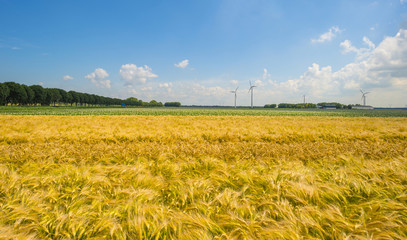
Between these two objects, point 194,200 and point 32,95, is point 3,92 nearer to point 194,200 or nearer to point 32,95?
point 32,95

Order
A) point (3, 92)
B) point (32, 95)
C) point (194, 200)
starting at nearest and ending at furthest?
point (194, 200) < point (3, 92) < point (32, 95)

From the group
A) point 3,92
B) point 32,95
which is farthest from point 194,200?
point 32,95

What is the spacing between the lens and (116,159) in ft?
13.8

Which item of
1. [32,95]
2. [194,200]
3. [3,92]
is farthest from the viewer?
[32,95]

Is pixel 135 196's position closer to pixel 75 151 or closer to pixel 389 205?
pixel 75 151

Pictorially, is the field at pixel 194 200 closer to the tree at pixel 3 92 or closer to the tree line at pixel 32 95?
the tree at pixel 3 92

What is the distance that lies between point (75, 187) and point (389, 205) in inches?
175

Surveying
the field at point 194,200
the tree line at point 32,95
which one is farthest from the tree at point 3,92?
the field at point 194,200

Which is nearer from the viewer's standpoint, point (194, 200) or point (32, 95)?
point (194, 200)

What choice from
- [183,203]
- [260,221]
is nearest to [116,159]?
[183,203]

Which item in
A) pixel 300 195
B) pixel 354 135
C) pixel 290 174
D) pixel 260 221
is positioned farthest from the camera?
pixel 354 135

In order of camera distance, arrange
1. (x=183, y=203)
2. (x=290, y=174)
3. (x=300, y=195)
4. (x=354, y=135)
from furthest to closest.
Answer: (x=354, y=135)
(x=290, y=174)
(x=300, y=195)
(x=183, y=203)

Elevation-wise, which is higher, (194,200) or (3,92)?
(3,92)

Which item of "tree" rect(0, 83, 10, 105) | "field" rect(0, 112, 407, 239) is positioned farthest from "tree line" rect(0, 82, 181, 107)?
"field" rect(0, 112, 407, 239)
